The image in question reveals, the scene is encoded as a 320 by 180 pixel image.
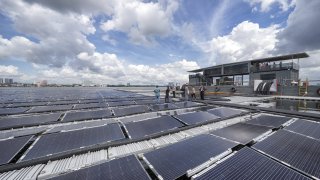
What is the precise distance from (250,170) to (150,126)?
4926 mm

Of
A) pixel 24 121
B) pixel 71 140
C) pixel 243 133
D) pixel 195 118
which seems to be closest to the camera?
pixel 71 140

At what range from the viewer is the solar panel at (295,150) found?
4332 mm

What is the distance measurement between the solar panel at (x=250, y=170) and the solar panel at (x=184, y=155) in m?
0.47

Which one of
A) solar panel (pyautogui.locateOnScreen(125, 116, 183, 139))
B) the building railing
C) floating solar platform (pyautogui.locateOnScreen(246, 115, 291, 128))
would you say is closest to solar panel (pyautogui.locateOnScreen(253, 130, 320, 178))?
floating solar platform (pyautogui.locateOnScreen(246, 115, 291, 128))

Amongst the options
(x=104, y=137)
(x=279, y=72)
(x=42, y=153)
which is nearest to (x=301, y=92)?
(x=279, y=72)

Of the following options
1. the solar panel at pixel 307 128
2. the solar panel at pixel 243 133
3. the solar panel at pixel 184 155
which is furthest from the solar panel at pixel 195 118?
the solar panel at pixel 307 128

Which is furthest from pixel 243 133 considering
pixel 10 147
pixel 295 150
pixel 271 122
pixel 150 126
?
pixel 10 147

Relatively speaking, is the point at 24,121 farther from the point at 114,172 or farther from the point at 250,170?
the point at 250,170

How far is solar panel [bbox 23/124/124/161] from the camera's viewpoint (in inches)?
217

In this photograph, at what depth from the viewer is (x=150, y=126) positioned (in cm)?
816

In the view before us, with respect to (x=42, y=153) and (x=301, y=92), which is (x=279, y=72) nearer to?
(x=301, y=92)

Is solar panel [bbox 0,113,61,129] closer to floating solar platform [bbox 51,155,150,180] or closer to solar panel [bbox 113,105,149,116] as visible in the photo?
solar panel [bbox 113,105,149,116]

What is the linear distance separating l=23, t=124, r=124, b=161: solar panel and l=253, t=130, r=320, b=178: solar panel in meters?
5.39

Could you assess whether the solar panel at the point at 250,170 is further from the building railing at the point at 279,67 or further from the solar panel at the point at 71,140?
the building railing at the point at 279,67
